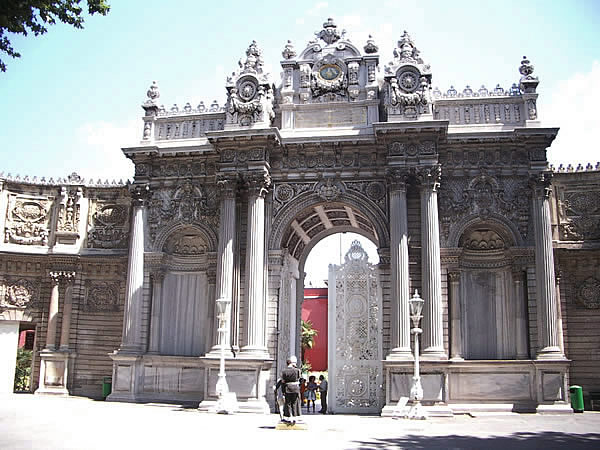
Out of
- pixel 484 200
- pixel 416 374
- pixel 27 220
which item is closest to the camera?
pixel 416 374

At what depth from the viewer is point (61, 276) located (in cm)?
2875

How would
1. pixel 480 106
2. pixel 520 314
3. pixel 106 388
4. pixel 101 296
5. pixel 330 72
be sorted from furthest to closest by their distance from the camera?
pixel 101 296 → pixel 106 388 → pixel 330 72 → pixel 480 106 → pixel 520 314

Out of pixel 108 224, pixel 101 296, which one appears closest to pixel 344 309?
pixel 101 296

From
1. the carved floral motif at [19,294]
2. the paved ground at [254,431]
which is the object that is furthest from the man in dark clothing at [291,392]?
the carved floral motif at [19,294]

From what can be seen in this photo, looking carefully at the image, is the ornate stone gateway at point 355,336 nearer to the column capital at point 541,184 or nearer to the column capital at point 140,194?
the column capital at point 541,184

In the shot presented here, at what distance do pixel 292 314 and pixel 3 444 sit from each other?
53.1 feet

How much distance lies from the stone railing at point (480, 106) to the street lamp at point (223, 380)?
11.0 metres

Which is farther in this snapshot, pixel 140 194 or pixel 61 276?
pixel 61 276

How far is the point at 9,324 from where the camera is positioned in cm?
2908

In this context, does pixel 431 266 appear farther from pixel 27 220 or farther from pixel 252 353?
pixel 27 220

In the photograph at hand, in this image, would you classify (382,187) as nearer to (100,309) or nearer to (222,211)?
(222,211)

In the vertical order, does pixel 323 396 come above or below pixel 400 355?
below

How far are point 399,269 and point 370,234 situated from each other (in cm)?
510

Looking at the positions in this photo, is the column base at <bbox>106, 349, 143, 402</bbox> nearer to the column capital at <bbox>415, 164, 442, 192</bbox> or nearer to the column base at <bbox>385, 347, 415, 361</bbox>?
the column base at <bbox>385, 347, 415, 361</bbox>
